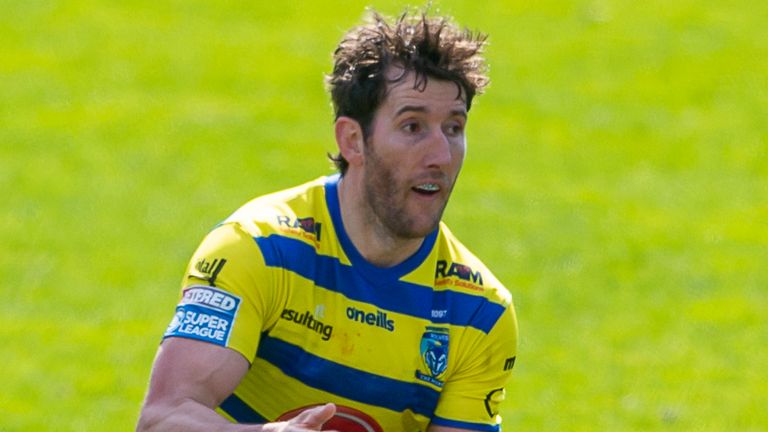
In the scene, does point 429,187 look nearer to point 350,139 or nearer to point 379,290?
point 350,139

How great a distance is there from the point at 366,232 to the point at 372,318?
36 cm

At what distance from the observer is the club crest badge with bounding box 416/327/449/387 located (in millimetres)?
7176

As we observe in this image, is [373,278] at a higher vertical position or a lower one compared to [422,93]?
lower

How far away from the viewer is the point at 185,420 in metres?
6.16

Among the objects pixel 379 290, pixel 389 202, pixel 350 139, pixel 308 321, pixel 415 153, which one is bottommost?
pixel 308 321

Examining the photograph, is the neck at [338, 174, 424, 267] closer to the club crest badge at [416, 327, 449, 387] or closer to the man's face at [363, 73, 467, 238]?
the man's face at [363, 73, 467, 238]

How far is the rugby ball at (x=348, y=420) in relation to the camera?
278 inches

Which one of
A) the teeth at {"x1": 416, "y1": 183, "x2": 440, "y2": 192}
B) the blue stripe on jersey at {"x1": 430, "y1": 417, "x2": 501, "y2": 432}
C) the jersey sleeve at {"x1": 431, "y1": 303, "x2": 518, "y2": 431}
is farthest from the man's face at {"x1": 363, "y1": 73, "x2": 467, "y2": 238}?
the blue stripe on jersey at {"x1": 430, "y1": 417, "x2": 501, "y2": 432}

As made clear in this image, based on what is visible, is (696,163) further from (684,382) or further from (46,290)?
(46,290)

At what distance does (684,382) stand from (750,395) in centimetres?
52

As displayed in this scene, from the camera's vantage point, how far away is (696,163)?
17.6 m

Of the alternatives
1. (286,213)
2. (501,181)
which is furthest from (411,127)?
(501,181)

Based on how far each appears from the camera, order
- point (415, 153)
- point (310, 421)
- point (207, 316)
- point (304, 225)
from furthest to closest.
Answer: point (304, 225) → point (415, 153) → point (207, 316) → point (310, 421)

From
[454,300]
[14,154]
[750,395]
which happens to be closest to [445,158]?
[454,300]
